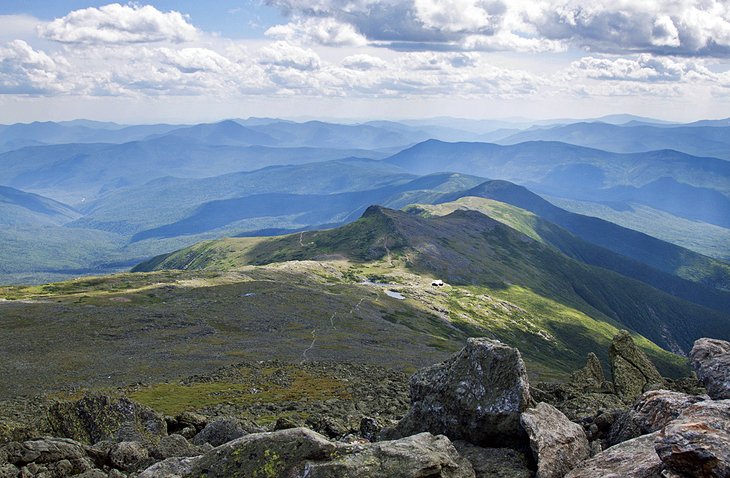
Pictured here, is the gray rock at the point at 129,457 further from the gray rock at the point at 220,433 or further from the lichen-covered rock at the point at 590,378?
the lichen-covered rock at the point at 590,378

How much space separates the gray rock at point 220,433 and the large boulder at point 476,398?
33.2 ft

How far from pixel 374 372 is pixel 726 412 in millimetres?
81844

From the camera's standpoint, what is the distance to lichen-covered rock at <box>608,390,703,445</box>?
76.7 ft

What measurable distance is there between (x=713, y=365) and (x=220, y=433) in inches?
1061

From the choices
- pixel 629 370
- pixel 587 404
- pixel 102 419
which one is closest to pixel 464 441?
pixel 587 404

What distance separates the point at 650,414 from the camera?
24453 millimetres

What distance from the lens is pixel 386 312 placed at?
192m

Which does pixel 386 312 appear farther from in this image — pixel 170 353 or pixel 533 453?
pixel 533 453

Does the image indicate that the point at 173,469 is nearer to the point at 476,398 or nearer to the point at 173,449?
the point at 173,449

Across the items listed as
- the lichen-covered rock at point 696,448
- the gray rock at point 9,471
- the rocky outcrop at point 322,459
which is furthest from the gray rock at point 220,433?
the lichen-covered rock at point 696,448

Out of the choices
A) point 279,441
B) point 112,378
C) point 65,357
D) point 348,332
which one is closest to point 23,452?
point 279,441

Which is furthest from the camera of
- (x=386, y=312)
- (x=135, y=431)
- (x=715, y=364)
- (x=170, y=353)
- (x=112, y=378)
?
(x=386, y=312)

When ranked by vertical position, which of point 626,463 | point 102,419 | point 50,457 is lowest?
point 102,419

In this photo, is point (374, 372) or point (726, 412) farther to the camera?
point (374, 372)
